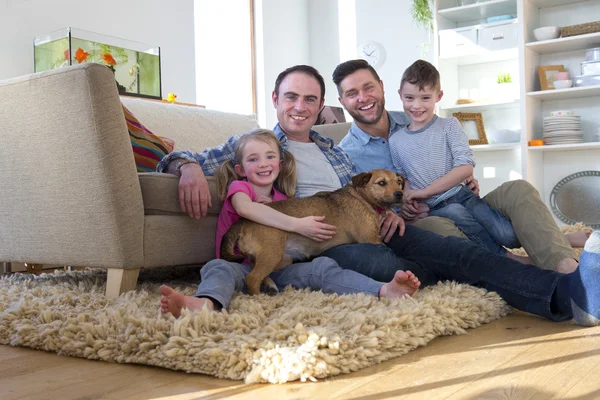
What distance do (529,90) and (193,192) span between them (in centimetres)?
361

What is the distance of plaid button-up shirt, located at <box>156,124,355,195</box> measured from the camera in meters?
2.25

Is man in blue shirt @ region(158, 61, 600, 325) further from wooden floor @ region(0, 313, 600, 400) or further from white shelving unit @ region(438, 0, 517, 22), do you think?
white shelving unit @ region(438, 0, 517, 22)

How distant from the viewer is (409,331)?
1458mm

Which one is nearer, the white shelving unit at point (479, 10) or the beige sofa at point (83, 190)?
the beige sofa at point (83, 190)

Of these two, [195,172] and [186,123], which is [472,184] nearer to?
[195,172]

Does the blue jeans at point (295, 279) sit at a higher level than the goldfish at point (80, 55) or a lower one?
lower

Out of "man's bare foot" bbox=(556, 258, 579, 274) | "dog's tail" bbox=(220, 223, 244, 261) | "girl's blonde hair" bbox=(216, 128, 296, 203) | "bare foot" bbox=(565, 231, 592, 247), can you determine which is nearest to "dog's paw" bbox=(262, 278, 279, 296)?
"dog's tail" bbox=(220, 223, 244, 261)

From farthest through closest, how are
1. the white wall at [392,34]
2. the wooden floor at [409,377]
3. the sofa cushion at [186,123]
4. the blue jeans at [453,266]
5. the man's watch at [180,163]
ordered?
the white wall at [392,34], the sofa cushion at [186,123], the man's watch at [180,163], the blue jeans at [453,266], the wooden floor at [409,377]

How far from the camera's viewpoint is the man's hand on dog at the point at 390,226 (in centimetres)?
213

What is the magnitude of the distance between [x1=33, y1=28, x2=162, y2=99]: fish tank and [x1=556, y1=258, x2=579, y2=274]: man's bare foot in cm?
350

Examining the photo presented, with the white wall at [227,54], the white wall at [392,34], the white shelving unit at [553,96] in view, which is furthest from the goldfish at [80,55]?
the white shelving unit at [553,96]

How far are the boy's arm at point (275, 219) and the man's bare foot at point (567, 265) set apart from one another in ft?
2.34

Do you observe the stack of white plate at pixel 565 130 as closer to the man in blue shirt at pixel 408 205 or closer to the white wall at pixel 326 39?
the man in blue shirt at pixel 408 205

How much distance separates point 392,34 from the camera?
21.3 ft
